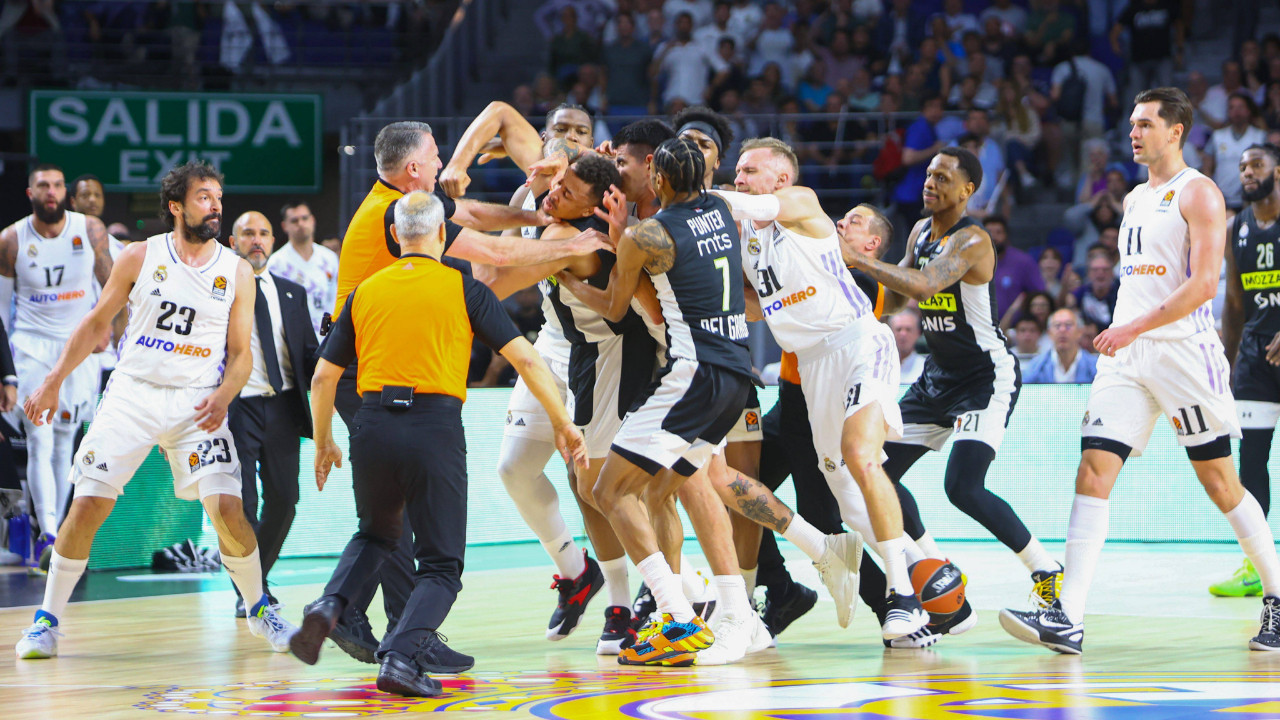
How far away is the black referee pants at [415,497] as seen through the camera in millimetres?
5047

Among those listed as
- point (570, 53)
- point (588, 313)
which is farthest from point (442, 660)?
point (570, 53)

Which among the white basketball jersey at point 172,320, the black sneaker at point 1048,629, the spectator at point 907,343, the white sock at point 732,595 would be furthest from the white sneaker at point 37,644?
the spectator at point 907,343

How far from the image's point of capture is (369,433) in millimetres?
5090

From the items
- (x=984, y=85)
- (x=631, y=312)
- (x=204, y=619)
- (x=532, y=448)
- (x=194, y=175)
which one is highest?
(x=984, y=85)

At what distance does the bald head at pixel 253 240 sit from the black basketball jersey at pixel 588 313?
2.29 m

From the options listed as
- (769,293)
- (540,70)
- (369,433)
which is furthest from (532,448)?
(540,70)

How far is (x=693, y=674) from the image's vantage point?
5535mm

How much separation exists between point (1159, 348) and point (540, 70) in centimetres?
1306

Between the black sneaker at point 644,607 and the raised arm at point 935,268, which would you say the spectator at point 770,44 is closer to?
the raised arm at point 935,268

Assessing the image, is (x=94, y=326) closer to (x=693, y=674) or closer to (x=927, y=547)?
(x=693, y=674)

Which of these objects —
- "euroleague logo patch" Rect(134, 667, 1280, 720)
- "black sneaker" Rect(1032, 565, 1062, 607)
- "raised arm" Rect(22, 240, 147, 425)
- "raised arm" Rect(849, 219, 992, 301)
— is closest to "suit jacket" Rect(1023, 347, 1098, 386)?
"black sneaker" Rect(1032, 565, 1062, 607)

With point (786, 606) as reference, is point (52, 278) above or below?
above

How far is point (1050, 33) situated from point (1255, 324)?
8.89m

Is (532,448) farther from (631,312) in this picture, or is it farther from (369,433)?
(369,433)
